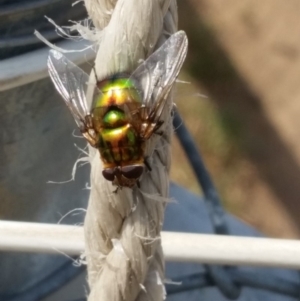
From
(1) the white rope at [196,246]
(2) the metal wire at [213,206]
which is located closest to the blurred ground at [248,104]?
(2) the metal wire at [213,206]

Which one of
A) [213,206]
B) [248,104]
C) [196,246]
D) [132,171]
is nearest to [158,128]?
[132,171]

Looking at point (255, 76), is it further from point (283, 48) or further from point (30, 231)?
point (30, 231)

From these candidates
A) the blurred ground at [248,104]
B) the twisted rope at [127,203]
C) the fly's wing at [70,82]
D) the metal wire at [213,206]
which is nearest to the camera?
the twisted rope at [127,203]

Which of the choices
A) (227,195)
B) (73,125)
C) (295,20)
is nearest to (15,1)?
(73,125)

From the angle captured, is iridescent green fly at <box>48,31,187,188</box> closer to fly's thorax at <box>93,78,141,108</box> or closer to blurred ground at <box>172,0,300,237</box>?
fly's thorax at <box>93,78,141,108</box>

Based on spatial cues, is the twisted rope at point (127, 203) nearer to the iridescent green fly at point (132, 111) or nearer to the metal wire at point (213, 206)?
the iridescent green fly at point (132, 111)

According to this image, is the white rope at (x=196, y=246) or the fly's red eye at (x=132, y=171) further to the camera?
the white rope at (x=196, y=246)
